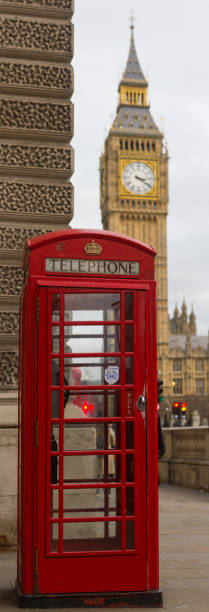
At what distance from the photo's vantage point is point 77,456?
16.1 feet

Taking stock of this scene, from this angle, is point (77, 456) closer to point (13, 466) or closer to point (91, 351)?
point (91, 351)

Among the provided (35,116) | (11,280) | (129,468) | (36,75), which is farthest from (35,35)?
(129,468)

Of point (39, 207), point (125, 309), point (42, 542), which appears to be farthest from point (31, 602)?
point (39, 207)

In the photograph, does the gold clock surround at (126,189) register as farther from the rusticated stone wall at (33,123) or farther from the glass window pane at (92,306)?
the glass window pane at (92,306)

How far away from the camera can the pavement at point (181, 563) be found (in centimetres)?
502

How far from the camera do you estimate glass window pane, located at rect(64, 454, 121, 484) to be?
493cm

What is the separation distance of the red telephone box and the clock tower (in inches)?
3752

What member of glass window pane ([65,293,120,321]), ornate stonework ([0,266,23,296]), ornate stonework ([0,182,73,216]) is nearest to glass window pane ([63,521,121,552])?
glass window pane ([65,293,120,321])

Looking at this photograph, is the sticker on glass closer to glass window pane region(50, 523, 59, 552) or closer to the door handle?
the door handle

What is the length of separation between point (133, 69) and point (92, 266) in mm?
111172

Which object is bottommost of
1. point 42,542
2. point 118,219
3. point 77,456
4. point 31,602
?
point 31,602

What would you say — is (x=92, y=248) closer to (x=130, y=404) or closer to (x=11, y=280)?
(x=130, y=404)

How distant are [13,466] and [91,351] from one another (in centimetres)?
238

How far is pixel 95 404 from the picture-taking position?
5.21m
